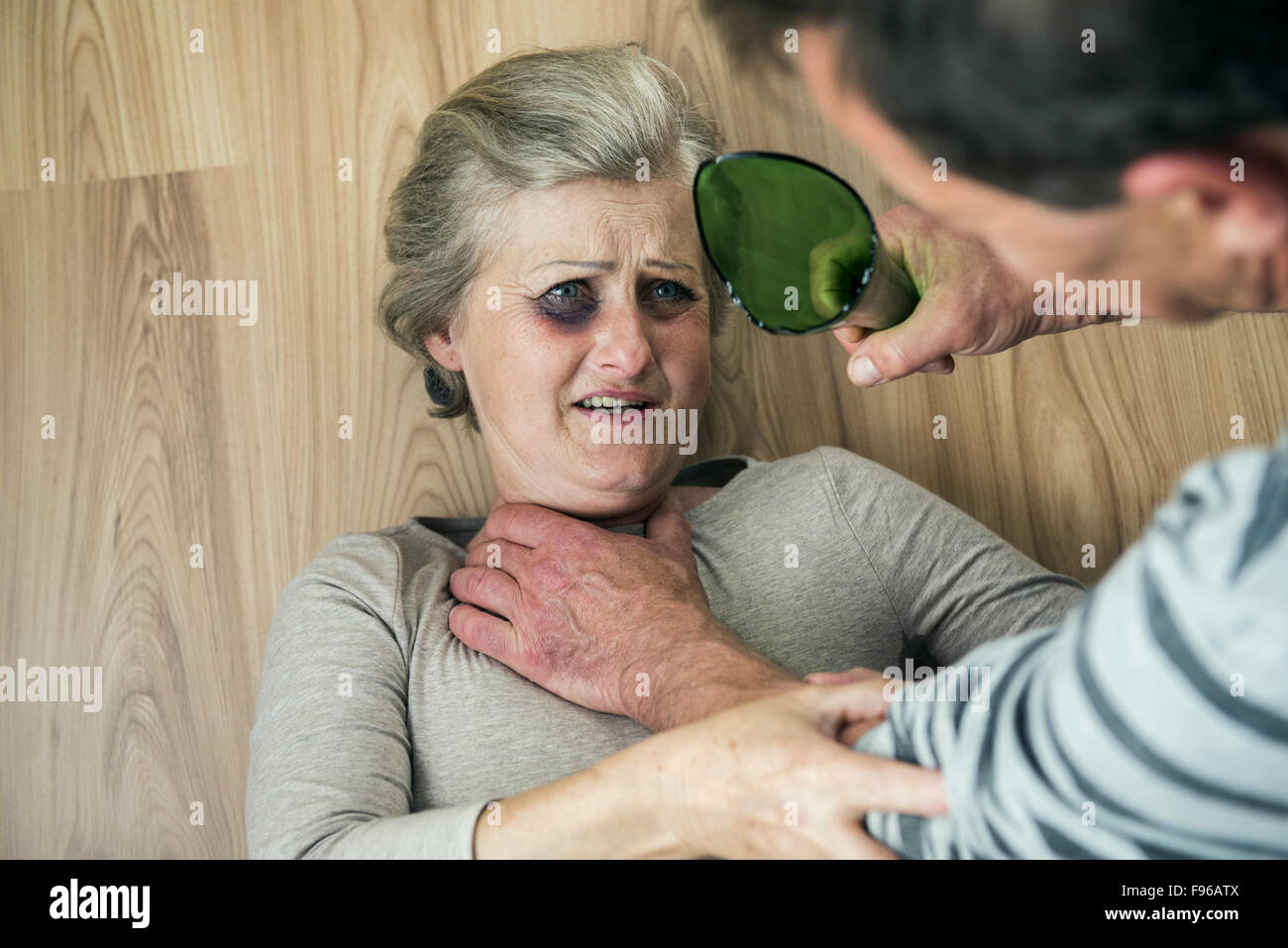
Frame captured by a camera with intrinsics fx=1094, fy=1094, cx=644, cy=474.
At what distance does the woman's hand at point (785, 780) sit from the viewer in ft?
2.37

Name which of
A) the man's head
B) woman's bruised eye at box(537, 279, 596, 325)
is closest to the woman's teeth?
woman's bruised eye at box(537, 279, 596, 325)

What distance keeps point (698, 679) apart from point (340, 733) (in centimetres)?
40

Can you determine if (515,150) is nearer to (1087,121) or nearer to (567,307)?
(567,307)

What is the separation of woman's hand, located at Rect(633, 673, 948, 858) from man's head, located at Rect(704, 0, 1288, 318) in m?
0.34

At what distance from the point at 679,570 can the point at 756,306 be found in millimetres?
437

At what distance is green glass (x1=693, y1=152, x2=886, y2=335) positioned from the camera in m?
0.96

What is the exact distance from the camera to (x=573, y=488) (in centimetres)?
145

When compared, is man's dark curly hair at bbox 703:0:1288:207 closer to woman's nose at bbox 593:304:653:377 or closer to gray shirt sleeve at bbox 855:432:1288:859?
gray shirt sleeve at bbox 855:432:1288:859

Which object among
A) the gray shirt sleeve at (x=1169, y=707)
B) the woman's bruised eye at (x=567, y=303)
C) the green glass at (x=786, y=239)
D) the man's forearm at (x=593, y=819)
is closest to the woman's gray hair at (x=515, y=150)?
the woman's bruised eye at (x=567, y=303)

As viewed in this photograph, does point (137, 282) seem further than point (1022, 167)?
Yes

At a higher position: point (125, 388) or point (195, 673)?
point (125, 388)

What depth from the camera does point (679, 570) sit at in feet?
4.46
